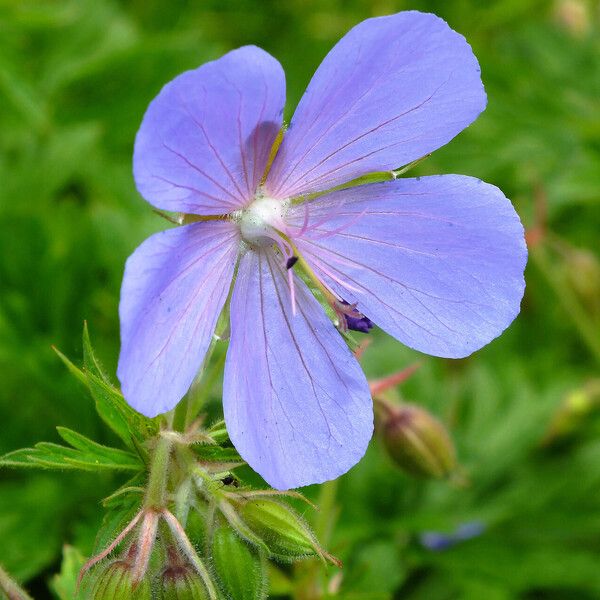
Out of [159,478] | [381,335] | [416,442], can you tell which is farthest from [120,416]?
[381,335]

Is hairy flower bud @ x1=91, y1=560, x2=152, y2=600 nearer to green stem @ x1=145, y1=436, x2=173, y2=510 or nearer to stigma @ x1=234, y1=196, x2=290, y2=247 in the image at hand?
green stem @ x1=145, y1=436, x2=173, y2=510

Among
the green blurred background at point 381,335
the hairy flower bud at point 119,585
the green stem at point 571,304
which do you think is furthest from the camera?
the green stem at point 571,304

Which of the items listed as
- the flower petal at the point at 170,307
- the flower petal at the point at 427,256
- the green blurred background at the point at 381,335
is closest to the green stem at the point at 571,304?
the green blurred background at the point at 381,335

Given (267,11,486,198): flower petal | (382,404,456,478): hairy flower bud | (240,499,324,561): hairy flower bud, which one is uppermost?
(267,11,486,198): flower petal

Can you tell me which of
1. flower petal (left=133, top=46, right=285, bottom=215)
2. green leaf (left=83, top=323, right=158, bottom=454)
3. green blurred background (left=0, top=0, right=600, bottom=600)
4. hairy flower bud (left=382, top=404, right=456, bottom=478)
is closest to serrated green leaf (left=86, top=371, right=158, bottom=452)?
green leaf (left=83, top=323, right=158, bottom=454)

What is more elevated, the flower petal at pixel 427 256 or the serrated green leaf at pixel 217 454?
the flower petal at pixel 427 256

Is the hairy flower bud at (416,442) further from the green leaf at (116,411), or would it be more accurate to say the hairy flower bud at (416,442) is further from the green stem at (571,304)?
the green stem at (571,304)

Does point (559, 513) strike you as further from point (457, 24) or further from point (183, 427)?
point (457, 24)

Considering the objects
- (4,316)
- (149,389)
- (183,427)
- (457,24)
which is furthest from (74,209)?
(457,24)
